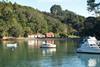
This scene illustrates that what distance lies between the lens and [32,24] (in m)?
144

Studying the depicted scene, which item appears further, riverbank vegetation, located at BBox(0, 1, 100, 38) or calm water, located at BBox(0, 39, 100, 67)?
riverbank vegetation, located at BBox(0, 1, 100, 38)

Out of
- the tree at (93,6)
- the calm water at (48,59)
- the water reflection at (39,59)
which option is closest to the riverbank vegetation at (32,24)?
the tree at (93,6)

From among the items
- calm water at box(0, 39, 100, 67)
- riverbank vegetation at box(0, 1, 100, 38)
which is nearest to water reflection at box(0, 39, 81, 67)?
calm water at box(0, 39, 100, 67)

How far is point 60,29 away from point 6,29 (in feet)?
135

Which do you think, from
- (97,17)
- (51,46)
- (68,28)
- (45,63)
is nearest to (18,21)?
(68,28)

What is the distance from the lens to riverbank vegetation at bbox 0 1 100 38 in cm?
11043

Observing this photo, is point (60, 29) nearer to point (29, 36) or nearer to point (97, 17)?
point (29, 36)

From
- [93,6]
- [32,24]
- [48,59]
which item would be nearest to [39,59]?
[48,59]

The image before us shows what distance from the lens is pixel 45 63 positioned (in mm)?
41938

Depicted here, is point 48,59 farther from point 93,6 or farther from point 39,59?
point 93,6

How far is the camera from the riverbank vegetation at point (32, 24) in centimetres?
11043

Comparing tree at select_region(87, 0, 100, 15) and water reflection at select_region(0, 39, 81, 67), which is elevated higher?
tree at select_region(87, 0, 100, 15)

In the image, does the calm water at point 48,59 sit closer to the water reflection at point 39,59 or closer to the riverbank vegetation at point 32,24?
the water reflection at point 39,59

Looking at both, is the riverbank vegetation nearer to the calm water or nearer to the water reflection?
the water reflection
